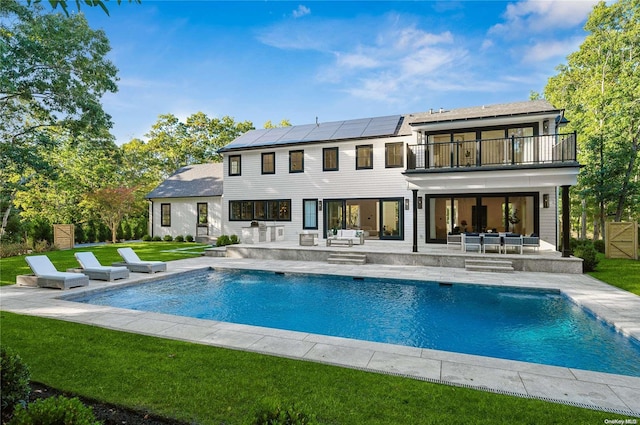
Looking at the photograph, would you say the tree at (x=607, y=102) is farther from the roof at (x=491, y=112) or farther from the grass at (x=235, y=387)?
the grass at (x=235, y=387)

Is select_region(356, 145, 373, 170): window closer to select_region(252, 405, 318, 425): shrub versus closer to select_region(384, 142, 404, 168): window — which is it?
select_region(384, 142, 404, 168): window

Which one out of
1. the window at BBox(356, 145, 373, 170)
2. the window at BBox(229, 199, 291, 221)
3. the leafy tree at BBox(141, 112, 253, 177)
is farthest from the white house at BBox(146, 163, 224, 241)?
the window at BBox(356, 145, 373, 170)

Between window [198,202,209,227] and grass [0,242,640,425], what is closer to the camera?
grass [0,242,640,425]

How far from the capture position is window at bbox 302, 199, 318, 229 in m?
18.8

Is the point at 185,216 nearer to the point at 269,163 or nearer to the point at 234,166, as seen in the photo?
the point at 234,166

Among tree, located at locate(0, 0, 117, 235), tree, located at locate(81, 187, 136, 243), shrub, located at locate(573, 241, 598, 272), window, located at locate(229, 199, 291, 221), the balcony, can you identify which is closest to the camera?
shrub, located at locate(573, 241, 598, 272)

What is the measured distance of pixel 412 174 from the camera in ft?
47.8

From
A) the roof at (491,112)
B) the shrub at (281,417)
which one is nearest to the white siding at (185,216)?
the roof at (491,112)

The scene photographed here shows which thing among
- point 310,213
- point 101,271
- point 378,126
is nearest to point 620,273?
point 378,126

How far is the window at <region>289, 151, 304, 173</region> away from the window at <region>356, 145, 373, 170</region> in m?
Answer: 3.32

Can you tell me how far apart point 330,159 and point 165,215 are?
14.5m

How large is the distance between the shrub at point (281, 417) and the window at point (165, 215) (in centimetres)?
2566

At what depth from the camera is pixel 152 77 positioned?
1845 cm

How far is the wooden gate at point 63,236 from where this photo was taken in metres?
20.3
